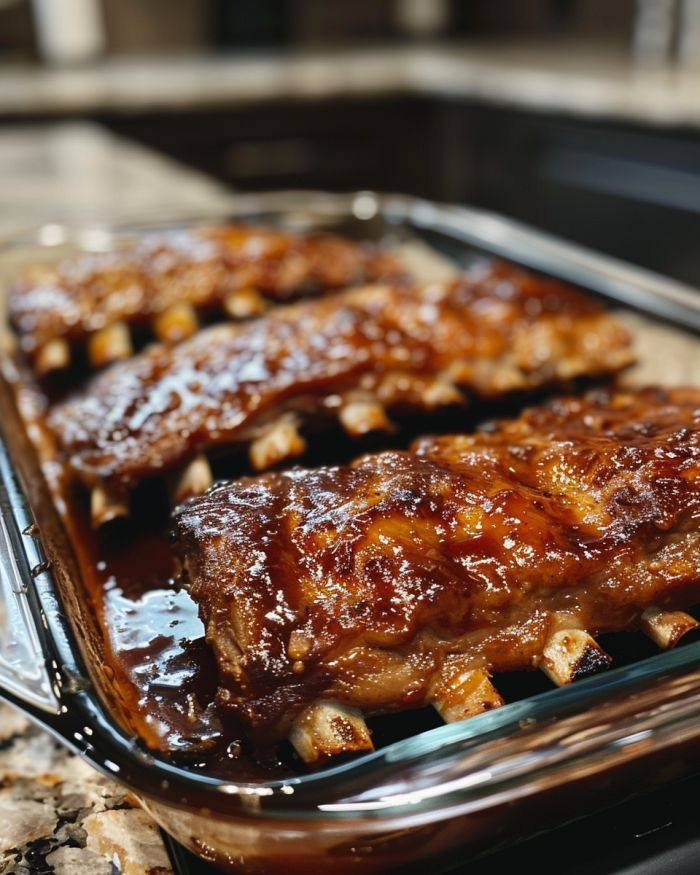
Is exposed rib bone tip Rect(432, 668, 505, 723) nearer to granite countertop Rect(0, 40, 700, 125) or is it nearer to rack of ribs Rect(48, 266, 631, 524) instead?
rack of ribs Rect(48, 266, 631, 524)

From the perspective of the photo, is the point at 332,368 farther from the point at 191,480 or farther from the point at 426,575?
the point at 426,575

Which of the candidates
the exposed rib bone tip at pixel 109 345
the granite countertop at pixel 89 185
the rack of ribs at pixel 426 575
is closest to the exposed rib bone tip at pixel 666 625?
the rack of ribs at pixel 426 575

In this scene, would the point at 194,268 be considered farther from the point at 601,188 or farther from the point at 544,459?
the point at 601,188

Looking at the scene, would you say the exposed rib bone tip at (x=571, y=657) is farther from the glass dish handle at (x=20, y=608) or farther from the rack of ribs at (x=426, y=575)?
the glass dish handle at (x=20, y=608)

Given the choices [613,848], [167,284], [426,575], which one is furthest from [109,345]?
[613,848]

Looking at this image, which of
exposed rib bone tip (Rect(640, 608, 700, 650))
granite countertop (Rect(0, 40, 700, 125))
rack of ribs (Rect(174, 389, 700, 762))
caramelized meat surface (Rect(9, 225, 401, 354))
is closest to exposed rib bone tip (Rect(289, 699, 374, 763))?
rack of ribs (Rect(174, 389, 700, 762))

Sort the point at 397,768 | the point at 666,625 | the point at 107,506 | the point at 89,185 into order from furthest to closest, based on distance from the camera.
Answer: the point at 89,185, the point at 107,506, the point at 666,625, the point at 397,768

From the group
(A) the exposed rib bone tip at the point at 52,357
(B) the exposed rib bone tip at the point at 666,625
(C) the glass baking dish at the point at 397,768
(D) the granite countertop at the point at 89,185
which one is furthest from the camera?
(D) the granite countertop at the point at 89,185

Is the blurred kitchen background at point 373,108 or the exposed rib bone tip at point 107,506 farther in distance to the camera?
the blurred kitchen background at point 373,108
